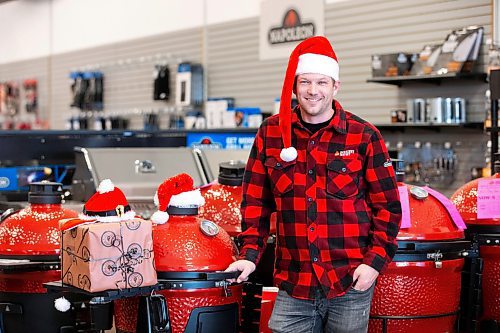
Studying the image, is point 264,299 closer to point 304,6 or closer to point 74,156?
point 74,156

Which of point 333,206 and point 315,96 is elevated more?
point 315,96

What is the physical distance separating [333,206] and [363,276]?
0.24 metres

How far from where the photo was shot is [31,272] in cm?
341

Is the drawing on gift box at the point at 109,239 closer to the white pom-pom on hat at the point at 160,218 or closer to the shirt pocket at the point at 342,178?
the white pom-pom on hat at the point at 160,218

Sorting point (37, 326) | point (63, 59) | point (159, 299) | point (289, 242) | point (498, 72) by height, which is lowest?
point (37, 326)

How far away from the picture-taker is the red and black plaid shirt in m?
2.57

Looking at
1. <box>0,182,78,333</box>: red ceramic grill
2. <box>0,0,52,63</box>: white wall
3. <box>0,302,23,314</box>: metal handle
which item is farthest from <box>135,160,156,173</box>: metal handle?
<box>0,0,52,63</box>: white wall

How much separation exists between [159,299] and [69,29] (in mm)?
12666

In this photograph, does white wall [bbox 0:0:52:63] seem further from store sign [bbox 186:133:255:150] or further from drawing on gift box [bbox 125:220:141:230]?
drawing on gift box [bbox 125:220:141:230]

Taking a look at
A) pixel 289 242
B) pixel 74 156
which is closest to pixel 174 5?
pixel 74 156

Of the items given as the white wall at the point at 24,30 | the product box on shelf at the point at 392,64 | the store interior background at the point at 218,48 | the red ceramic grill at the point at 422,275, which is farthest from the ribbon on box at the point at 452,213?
the white wall at the point at 24,30

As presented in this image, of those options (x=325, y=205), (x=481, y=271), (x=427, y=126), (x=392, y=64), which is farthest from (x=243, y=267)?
(x=392, y=64)

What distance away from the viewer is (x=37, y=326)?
3.46 metres

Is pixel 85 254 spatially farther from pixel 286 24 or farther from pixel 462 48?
pixel 286 24
